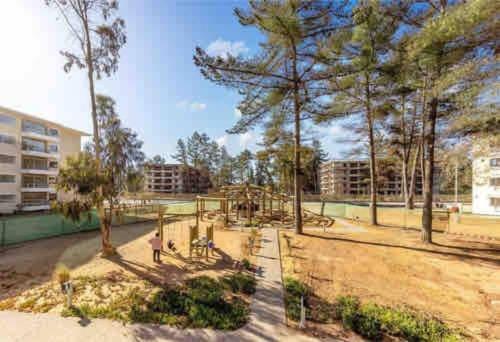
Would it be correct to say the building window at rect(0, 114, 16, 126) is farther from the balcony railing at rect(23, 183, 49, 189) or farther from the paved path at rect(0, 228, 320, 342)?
the paved path at rect(0, 228, 320, 342)

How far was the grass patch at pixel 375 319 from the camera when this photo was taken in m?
4.25

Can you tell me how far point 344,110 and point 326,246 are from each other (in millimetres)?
7365

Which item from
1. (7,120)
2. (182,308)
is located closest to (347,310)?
(182,308)

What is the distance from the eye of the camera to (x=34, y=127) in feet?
93.4

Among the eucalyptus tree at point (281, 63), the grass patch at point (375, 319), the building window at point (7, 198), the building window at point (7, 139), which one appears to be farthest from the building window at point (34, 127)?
the grass patch at point (375, 319)

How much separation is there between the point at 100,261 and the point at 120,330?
5.51 m

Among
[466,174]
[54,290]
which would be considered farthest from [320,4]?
[54,290]

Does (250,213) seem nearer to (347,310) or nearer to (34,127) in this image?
(347,310)

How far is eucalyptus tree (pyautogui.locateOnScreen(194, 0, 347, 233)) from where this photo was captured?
9.23 m

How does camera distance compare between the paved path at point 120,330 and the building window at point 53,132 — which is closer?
the paved path at point 120,330

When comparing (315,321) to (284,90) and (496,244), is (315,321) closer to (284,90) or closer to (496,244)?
(284,90)

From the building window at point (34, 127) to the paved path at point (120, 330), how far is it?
33.7m

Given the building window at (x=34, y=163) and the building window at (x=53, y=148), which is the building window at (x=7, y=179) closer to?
the building window at (x=34, y=163)

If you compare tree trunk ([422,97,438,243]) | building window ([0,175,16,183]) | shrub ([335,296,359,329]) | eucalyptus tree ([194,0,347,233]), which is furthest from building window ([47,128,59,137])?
tree trunk ([422,97,438,243])
